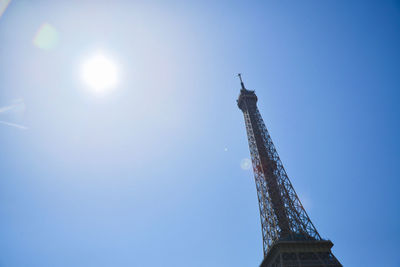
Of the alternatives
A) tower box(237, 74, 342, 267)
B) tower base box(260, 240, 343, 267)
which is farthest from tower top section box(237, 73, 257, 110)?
tower base box(260, 240, 343, 267)

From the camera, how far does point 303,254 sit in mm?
39688

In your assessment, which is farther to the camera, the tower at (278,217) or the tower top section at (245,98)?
the tower top section at (245,98)

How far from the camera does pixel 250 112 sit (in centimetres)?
7100

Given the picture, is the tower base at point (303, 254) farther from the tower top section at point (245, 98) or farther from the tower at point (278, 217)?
the tower top section at point (245, 98)

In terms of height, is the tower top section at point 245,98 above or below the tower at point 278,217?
above

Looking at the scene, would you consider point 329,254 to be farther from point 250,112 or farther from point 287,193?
point 250,112

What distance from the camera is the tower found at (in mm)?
39125

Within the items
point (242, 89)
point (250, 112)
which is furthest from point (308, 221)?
point (242, 89)

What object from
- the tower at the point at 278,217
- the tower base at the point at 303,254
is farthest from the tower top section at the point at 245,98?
the tower base at the point at 303,254

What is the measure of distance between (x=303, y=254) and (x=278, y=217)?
9.08 m

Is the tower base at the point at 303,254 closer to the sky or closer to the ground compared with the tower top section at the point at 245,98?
closer to the ground

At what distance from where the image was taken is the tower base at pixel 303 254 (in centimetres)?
3800

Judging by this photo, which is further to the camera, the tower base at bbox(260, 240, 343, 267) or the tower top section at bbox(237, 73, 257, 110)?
the tower top section at bbox(237, 73, 257, 110)

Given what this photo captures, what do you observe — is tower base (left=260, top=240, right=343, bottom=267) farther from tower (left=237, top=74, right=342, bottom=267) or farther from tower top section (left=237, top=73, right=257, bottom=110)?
tower top section (left=237, top=73, right=257, bottom=110)
